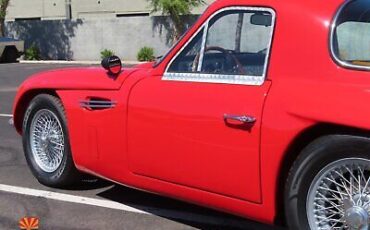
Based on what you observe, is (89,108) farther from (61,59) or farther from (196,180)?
(61,59)

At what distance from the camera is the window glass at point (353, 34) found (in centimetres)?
394

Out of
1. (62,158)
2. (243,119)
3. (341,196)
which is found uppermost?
(243,119)

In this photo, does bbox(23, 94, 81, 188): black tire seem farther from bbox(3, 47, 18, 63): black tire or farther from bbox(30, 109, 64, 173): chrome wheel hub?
bbox(3, 47, 18, 63): black tire

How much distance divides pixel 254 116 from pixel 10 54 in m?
28.1

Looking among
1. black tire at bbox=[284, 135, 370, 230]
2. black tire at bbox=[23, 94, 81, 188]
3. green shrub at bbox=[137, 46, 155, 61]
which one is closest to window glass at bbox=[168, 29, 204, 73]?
black tire at bbox=[284, 135, 370, 230]

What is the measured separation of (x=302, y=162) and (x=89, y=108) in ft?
6.74

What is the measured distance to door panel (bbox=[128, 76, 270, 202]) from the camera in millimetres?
4066

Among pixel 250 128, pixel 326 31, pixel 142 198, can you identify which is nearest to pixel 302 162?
pixel 250 128

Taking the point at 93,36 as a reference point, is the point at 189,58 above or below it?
above

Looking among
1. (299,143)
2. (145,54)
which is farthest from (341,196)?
(145,54)

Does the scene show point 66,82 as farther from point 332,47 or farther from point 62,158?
point 332,47

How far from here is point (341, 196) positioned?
381cm

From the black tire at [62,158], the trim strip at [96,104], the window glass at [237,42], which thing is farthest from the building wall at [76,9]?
the window glass at [237,42]

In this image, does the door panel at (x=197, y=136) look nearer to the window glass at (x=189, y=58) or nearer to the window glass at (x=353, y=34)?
the window glass at (x=189, y=58)
